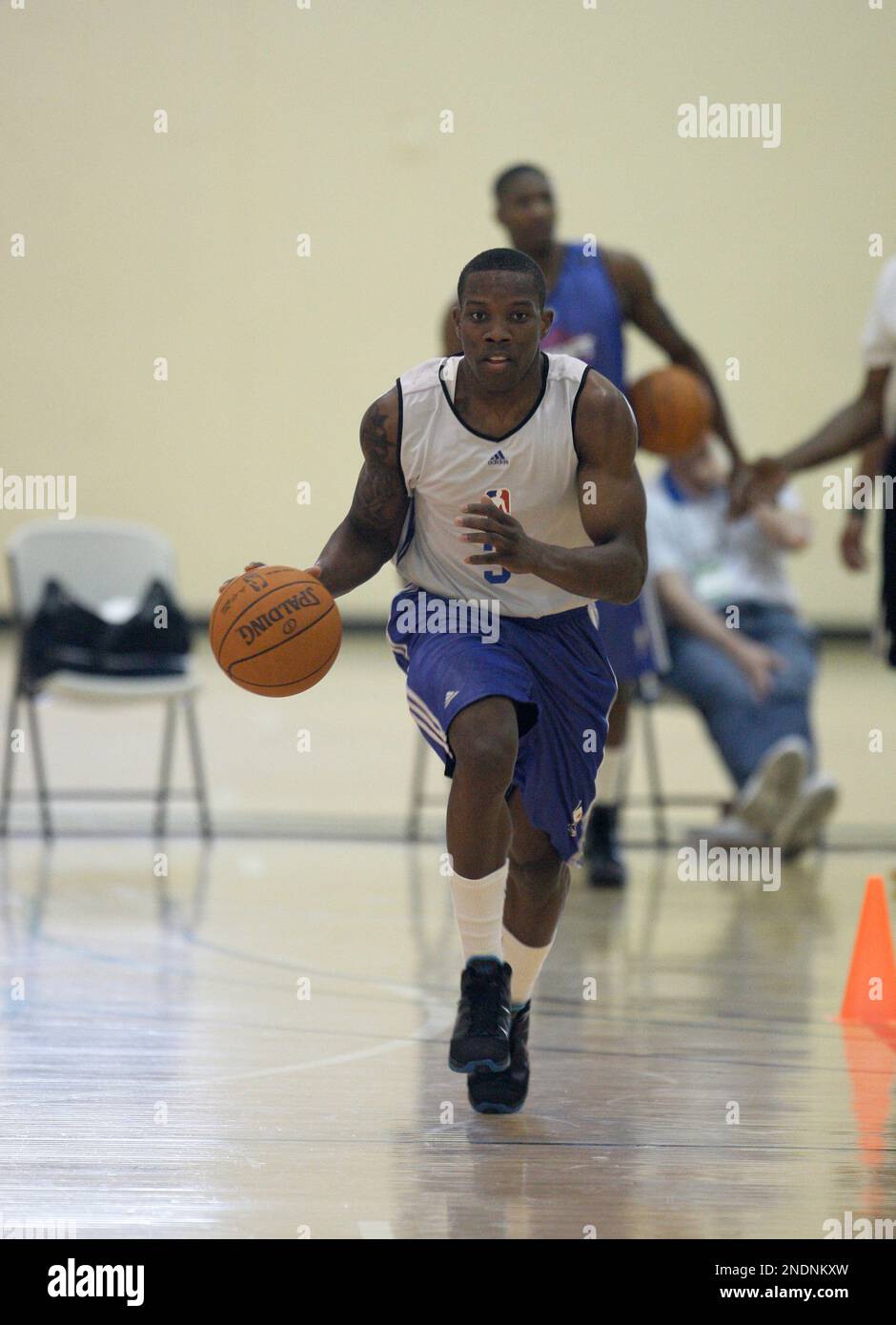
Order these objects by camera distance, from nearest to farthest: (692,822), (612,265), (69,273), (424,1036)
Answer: (424,1036), (612,265), (692,822), (69,273)

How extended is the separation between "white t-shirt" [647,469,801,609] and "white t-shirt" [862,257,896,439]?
1771 millimetres

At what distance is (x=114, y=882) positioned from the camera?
5.81 m

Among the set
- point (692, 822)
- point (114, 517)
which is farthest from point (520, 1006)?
point (114, 517)

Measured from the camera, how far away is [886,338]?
17.0 ft

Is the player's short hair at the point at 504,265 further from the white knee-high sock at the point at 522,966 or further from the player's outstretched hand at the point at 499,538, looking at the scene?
the white knee-high sock at the point at 522,966

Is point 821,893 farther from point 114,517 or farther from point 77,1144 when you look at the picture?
point 114,517

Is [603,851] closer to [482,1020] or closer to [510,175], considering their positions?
[510,175]

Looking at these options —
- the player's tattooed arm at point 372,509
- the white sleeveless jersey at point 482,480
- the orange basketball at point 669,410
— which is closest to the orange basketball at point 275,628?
the player's tattooed arm at point 372,509

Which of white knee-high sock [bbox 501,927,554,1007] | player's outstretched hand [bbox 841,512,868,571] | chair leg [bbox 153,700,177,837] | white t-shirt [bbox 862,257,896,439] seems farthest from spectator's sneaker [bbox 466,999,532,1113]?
chair leg [bbox 153,700,177,837]

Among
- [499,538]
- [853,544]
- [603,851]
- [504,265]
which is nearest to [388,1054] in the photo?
[499,538]

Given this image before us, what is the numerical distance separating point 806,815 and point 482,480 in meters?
3.80

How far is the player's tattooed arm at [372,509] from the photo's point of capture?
3.17 m

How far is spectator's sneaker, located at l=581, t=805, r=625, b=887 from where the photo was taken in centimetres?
600

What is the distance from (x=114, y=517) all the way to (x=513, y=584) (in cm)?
989
